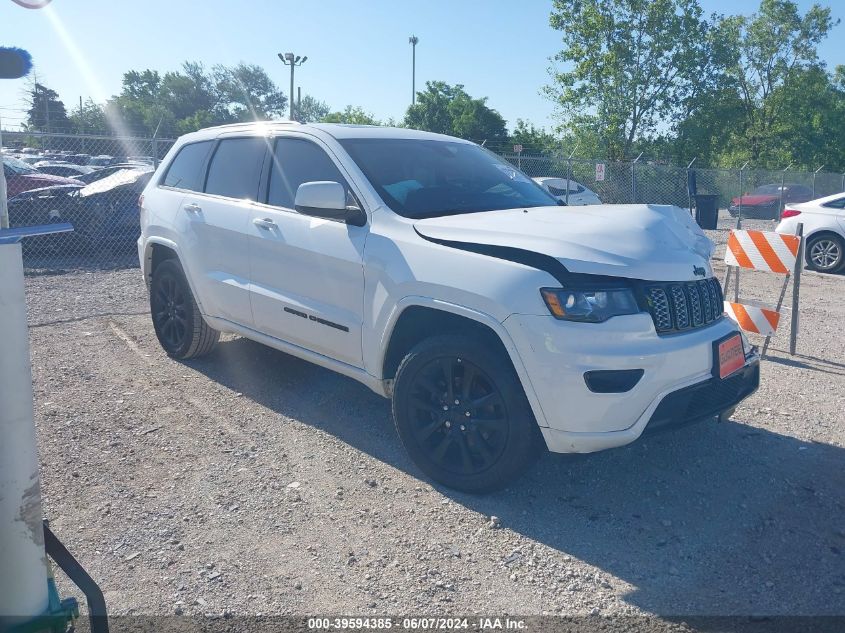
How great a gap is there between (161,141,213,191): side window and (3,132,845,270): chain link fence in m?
5.68

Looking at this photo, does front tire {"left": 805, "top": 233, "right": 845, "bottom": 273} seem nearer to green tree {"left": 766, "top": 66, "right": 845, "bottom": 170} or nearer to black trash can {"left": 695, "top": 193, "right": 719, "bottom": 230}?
black trash can {"left": 695, "top": 193, "right": 719, "bottom": 230}

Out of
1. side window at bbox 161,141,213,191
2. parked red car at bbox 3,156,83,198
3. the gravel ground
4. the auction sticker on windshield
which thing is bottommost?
the gravel ground

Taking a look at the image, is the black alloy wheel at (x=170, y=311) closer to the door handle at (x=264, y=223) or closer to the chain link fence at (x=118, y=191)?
the door handle at (x=264, y=223)

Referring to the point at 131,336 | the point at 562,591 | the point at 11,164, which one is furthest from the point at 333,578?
the point at 11,164

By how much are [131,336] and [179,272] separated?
1.63m

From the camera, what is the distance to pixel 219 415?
4.98 metres

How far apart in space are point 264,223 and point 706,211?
64.4ft

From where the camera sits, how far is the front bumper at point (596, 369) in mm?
3371

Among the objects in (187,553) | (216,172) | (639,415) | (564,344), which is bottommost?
(187,553)

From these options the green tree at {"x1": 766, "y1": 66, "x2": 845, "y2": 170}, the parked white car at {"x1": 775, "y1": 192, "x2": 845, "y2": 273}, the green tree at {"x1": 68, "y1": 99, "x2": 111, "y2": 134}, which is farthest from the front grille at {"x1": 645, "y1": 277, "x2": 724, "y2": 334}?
the green tree at {"x1": 68, "y1": 99, "x2": 111, "y2": 134}

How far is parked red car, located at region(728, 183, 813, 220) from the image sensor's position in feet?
84.1

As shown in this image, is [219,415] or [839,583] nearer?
[839,583]

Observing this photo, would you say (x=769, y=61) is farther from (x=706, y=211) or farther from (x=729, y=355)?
(x=729, y=355)

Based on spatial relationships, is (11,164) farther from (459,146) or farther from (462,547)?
(462,547)
